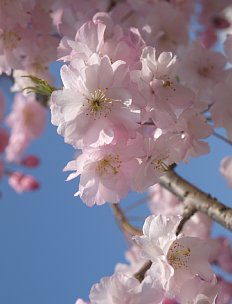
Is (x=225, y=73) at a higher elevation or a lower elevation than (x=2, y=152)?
lower

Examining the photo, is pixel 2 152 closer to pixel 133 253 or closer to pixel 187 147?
pixel 133 253

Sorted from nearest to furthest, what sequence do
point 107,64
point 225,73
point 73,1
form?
point 107,64 < point 225,73 < point 73,1

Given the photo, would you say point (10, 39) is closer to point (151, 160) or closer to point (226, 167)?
point (151, 160)

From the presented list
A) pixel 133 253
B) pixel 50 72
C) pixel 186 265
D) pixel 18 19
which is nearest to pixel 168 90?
pixel 186 265

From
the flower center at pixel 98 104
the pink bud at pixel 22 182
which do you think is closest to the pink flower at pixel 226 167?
the flower center at pixel 98 104

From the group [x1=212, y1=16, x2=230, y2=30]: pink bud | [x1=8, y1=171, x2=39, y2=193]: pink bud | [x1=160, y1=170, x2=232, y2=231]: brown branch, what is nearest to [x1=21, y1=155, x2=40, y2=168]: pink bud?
[x1=8, y1=171, x2=39, y2=193]: pink bud

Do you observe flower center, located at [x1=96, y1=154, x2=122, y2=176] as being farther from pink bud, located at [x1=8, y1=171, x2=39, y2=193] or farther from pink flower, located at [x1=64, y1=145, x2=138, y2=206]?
pink bud, located at [x1=8, y1=171, x2=39, y2=193]
